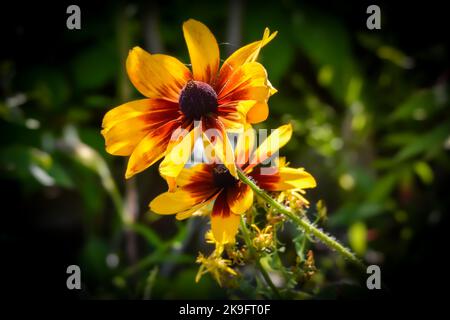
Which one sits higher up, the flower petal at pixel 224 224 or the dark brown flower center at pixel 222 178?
the dark brown flower center at pixel 222 178

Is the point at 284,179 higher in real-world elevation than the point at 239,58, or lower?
lower

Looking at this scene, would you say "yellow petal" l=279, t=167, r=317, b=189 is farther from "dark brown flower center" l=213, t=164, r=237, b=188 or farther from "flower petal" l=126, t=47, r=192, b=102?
"flower petal" l=126, t=47, r=192, b=102

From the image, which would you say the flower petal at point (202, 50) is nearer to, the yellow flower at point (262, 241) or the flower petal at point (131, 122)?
the flower petal at point (131, 122)

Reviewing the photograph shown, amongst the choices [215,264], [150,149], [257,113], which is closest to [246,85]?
[257,113]

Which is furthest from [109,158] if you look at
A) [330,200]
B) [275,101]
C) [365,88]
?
[365,88]

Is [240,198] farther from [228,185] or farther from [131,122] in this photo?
[131,122]

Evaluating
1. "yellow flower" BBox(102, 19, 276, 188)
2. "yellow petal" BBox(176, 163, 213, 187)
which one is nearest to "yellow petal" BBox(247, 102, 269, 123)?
"yellow flower" BBox(102, 19, 276, 188)

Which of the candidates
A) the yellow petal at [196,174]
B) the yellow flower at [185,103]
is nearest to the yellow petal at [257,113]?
the yellow flower at [185,103]

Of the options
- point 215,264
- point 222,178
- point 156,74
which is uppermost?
point 156,74
